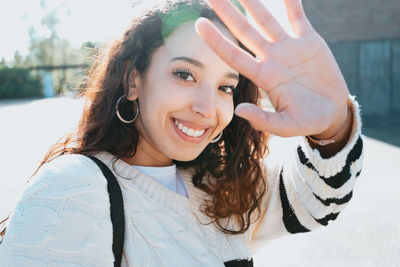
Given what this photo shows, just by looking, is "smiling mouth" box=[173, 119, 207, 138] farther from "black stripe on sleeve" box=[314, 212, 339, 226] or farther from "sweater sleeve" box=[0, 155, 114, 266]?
"black stripe on sleeve" box=[314, 212, 339, 226]

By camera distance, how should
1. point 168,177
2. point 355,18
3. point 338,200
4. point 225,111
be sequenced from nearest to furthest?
point 338,200
point 225,111
point 168,177
point 355,18

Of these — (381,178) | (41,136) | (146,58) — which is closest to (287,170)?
(146,58)

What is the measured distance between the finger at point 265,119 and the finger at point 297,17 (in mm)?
282

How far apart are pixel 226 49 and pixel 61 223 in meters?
0.70

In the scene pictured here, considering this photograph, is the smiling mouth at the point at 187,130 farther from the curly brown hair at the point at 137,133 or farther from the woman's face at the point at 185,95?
the curly brown hair at the point at 137,133

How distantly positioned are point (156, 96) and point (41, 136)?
8504mm

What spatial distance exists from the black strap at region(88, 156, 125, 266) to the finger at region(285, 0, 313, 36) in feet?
2.51

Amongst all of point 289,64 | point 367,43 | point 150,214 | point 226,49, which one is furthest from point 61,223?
point 367,43

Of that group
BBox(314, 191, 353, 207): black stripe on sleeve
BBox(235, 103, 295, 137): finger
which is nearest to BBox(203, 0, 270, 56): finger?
BBox(235, 103, 295, 137): finger

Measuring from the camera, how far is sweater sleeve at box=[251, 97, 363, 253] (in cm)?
150

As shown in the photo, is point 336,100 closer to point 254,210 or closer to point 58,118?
point 254,210

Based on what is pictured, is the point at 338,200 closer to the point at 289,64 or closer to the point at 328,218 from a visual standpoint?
the point at 328,218

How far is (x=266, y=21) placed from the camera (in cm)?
137

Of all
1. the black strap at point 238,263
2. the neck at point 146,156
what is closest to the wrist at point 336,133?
the black strap at point 238,263
